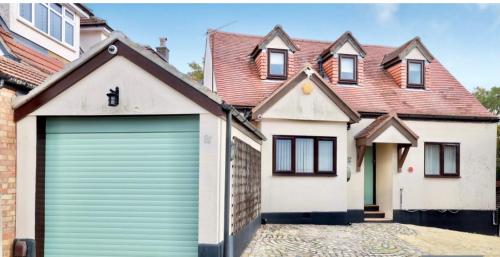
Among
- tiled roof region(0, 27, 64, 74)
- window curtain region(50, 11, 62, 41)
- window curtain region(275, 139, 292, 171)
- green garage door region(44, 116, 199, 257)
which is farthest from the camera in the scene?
window curtain region(50, 11, 62, 41)

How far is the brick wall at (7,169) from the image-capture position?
793 centimetres

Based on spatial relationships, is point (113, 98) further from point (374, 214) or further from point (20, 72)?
point (374, 214)

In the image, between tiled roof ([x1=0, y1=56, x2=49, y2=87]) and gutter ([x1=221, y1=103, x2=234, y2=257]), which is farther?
tiled roof ([x1=0, y1=56, x2=49, y2=87])

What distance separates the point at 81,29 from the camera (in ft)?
63.6

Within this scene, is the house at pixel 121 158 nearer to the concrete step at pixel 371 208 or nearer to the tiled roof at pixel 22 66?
the tiled roof at pixel 22 66

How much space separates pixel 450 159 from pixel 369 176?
333cm

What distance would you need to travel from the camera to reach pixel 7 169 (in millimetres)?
8047

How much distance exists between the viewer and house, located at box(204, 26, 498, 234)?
564 inches

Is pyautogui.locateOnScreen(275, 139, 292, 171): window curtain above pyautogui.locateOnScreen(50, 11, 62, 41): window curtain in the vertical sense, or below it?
below

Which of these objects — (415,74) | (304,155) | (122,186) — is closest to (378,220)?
(304,155)

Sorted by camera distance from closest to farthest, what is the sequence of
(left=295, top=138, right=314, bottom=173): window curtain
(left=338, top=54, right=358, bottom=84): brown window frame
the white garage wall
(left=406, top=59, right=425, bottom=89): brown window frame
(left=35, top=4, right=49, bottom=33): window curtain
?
the white garage wall, (left=35, top=4, right=49, bottom=33): window curtain, (left=295, top=138, right=314, bottom=173): window curtain, (left=338, top=54, right=358, bottom=84): brown window frame, (left=406, top=59, right=425, bottom=89): brown window frame

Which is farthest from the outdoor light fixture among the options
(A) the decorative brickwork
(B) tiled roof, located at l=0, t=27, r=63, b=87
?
(A) the decorative brickwork

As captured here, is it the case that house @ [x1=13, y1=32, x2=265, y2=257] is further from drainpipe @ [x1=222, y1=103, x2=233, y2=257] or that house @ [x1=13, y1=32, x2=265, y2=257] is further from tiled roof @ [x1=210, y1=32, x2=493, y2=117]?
tiled roof @ [x1=210, y1=32, x2=493, y2=117]

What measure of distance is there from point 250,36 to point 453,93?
9.43 meters
